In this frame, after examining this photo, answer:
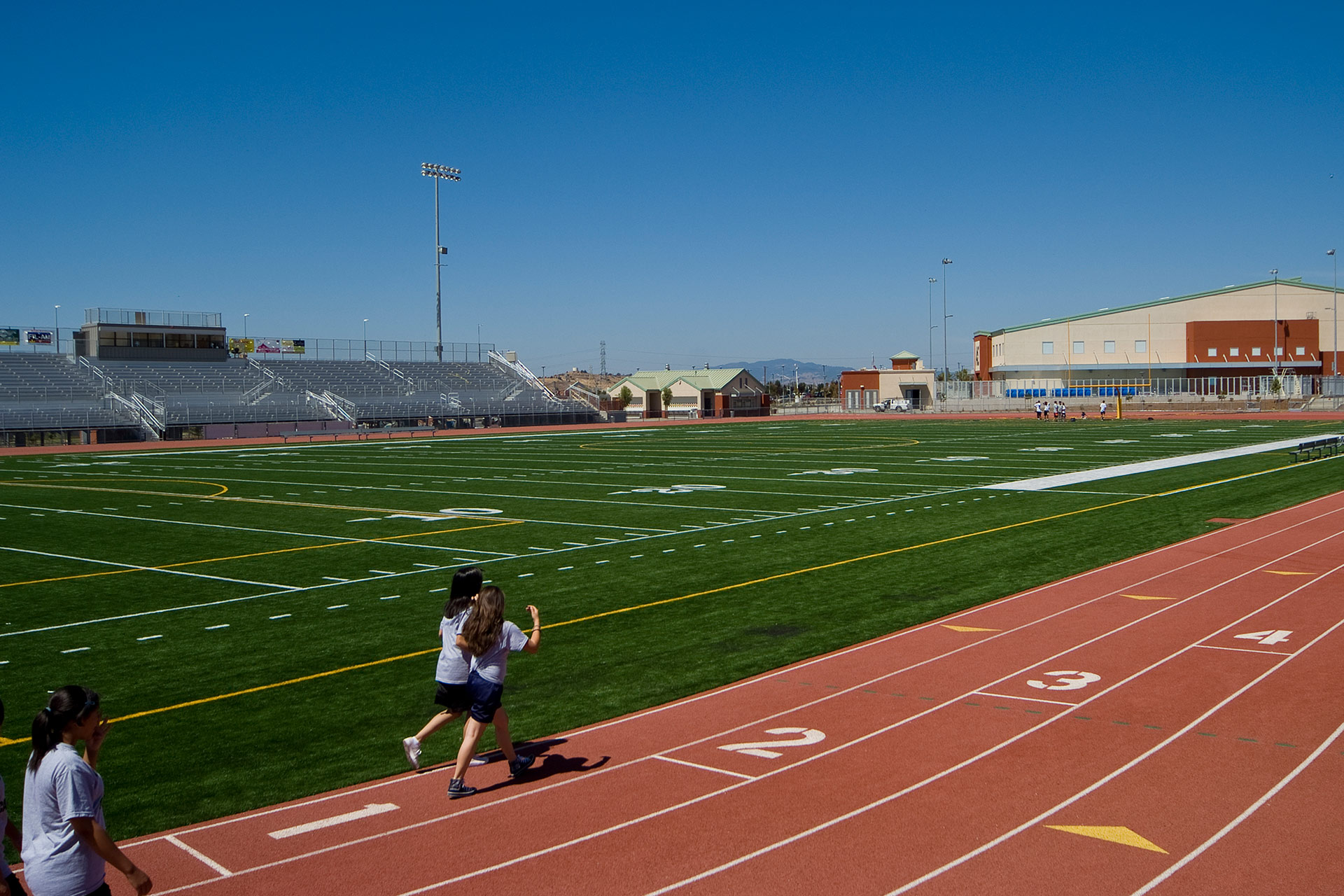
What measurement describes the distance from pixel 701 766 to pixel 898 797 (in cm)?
140

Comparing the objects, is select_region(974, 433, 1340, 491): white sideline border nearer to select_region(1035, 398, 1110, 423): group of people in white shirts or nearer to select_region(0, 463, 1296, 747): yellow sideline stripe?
select_region(0, 463, 1296, 747): yellow sideline stripe

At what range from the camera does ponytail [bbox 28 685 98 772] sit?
4.54 meters

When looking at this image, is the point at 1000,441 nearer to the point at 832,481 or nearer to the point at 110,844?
the point at 832,481

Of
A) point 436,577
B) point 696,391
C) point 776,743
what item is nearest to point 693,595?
point 436,577

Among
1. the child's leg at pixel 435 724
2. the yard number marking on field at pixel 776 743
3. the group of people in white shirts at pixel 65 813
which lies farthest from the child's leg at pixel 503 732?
the group of people in white shirts at pixel 65 813

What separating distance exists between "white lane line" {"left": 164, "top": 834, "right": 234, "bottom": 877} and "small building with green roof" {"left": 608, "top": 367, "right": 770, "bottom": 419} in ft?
320

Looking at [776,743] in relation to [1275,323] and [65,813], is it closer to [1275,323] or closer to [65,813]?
[65,813]

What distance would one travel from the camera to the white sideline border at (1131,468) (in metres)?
27.3

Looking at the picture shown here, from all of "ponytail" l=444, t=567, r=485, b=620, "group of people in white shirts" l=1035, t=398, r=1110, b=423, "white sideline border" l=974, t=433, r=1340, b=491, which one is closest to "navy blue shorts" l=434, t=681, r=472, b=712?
"ponytail" l=444, t=567, r=485, b=620

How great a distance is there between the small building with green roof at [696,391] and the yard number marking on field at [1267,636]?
92.7 metres

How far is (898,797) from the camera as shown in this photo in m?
7.09

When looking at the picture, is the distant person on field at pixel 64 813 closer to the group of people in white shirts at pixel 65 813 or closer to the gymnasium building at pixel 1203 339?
the group of people in white shirts at pixel 65 813

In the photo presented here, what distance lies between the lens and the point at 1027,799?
276 inches

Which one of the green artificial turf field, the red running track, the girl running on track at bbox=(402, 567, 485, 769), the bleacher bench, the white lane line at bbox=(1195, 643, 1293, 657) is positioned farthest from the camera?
the bleacher bench
